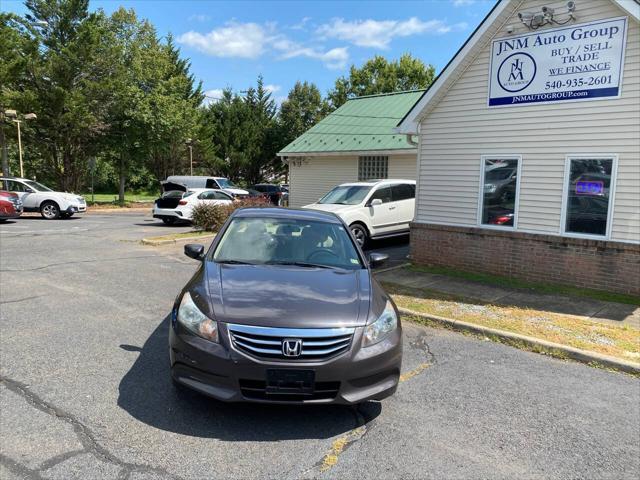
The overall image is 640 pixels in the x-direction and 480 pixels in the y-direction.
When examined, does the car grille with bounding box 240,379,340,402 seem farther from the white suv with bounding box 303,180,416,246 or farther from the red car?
the red car

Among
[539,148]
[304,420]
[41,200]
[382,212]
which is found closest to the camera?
[304,420]

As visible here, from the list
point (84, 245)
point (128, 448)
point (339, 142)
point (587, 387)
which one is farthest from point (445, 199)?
point (339, 142)

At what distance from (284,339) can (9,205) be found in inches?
690

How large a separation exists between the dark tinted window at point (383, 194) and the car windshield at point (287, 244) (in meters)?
7.26

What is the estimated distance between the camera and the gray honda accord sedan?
10.5 ft

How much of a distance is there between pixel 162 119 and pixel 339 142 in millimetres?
13734

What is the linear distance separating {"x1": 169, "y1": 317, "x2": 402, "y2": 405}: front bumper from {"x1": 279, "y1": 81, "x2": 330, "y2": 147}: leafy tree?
42.8m

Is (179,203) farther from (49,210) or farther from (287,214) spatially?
(287,214)

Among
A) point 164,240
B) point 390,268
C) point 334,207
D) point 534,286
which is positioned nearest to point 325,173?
point 334,207

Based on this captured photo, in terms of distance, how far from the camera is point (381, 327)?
3.54m

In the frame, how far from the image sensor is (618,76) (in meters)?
7.32

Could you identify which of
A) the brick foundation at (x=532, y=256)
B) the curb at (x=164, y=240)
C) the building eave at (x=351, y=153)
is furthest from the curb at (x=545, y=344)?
the building eave at (x=351, y=153)

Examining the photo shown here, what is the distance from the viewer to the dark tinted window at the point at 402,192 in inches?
500

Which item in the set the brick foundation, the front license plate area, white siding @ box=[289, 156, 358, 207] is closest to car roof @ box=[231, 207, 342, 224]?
the front license plate area
